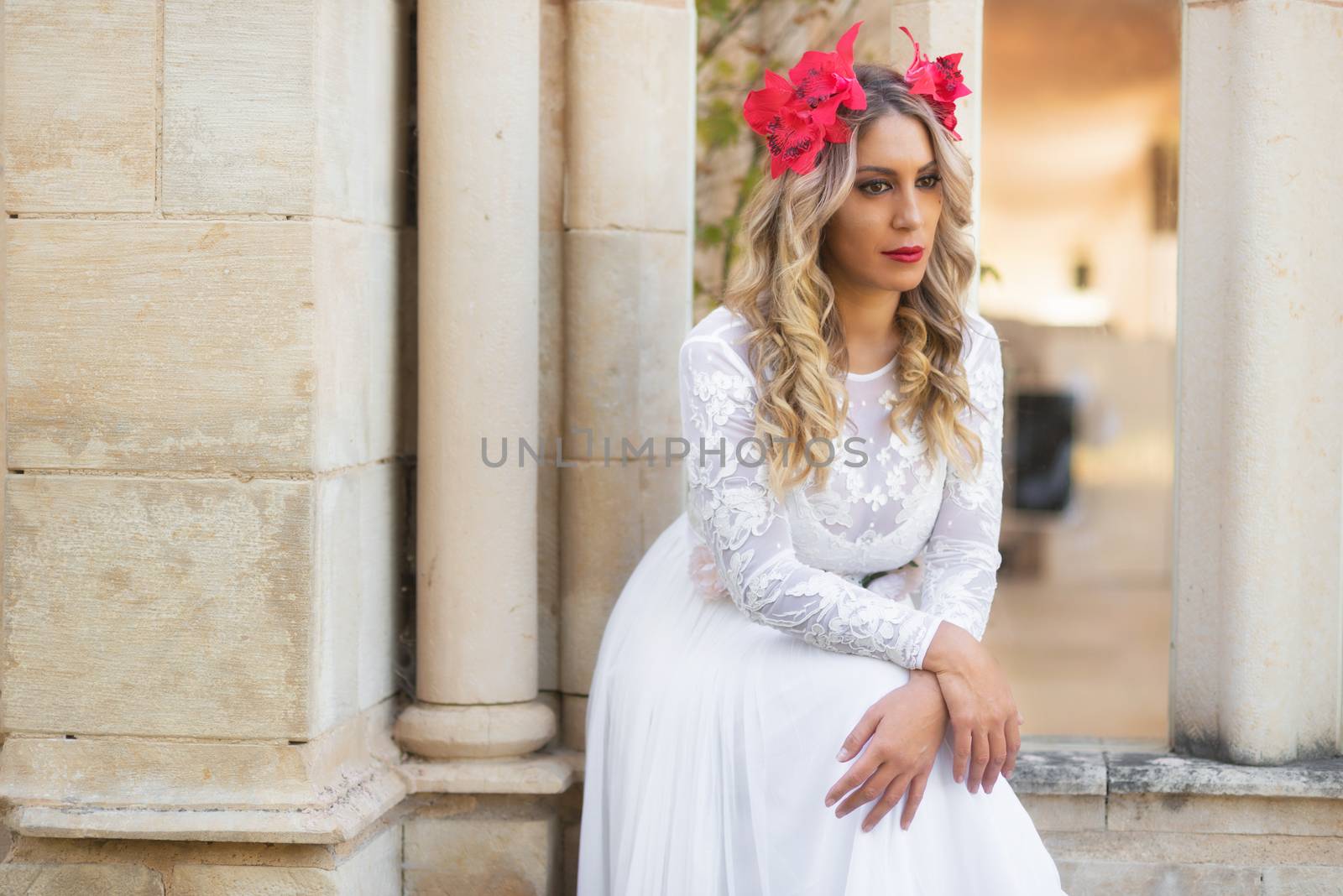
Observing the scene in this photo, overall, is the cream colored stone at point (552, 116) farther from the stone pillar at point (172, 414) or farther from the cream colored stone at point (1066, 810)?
the cream colored stone at point (1066, 810)

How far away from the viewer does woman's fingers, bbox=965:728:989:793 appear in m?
1.85

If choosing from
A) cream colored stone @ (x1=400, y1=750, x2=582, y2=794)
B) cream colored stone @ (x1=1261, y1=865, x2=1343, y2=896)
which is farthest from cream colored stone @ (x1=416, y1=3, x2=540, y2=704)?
cream colored stone @ (x1=1261, y1=865, x2=1343, y2=896)

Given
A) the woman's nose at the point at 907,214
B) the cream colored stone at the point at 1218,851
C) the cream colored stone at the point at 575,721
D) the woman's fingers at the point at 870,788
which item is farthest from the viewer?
the cream colored stone at the point at 575,721

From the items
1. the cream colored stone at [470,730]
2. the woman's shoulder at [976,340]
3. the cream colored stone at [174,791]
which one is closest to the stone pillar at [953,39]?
the woman's shoulder at [976,340]

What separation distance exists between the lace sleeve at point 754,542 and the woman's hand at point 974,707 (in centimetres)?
3

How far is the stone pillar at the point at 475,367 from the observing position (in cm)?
241

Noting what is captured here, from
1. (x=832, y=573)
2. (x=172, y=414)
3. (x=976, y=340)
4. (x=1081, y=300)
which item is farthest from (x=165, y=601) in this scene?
(x=1081, y=300)

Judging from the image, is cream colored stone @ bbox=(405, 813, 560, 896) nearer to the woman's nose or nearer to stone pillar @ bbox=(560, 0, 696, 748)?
stone pillar @ bbox=(560, 0, 696, 748)

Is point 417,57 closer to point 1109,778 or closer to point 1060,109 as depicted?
point 1109,778

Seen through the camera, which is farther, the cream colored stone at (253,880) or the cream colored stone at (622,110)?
the cream colored stone at (622,110)

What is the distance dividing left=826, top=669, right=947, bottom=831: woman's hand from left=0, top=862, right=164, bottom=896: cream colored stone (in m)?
1.13

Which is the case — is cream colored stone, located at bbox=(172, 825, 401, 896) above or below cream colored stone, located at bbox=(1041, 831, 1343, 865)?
above

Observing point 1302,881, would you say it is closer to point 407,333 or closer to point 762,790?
point 762,790

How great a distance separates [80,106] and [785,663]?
1.39 meters
